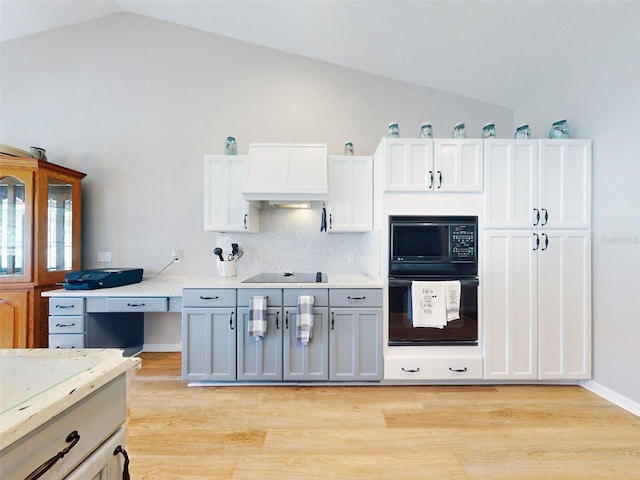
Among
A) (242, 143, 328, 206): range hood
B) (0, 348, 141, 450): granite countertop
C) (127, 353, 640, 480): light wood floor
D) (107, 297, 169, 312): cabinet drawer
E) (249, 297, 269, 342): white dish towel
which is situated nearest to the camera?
(0, 348, 141, 450): granite countertop

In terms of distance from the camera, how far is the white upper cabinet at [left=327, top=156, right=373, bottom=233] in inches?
110

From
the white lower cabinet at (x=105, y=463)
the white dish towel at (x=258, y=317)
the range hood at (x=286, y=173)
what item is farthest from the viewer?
the range hood at (x=286, y=173)

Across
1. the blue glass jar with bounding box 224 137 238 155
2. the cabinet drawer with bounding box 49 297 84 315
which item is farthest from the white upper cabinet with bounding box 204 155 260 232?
the cabinet drawer with bounding box 49 297 84 315

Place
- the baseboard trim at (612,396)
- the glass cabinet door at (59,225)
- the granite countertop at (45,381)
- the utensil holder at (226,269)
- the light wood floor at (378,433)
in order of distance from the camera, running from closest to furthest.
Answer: the granite countertop at (45,381), the light wood floor at (378,433), the baseboard trim at (612,396), the glass cabinet door at (59,225), the utensil holder at (226,269)

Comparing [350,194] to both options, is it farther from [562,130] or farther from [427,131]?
[562,130]

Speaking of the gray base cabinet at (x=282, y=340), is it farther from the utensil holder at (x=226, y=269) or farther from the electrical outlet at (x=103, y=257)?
the electrical outlet at (x=103, y=257)

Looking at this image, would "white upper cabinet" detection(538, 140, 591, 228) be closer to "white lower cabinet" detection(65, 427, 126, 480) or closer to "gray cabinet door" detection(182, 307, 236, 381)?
"gray cabinet door" detection(182, 307, 236, 381)

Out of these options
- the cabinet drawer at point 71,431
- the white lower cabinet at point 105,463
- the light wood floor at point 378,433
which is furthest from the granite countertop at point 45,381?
the light wood floor at point 378,433

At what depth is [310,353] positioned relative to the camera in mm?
2404

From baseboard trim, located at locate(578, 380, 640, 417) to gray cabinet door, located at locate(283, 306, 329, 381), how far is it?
2.22 meters

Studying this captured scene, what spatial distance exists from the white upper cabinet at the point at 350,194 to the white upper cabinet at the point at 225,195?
851 mm

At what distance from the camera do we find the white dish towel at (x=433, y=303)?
234 centimetres

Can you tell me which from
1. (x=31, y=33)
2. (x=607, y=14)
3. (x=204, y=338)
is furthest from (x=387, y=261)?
(x=31, y=33)

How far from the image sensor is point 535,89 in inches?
112
